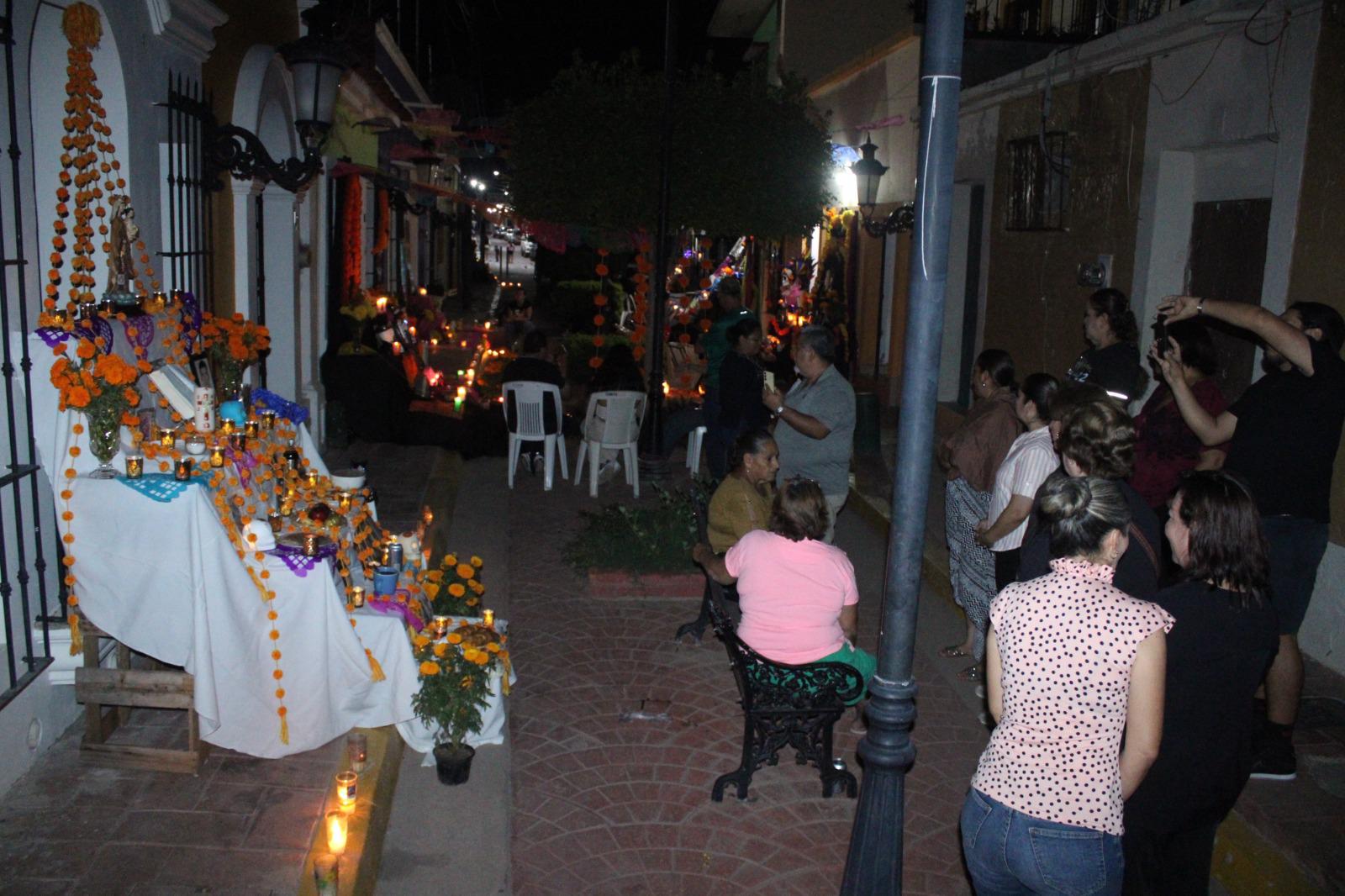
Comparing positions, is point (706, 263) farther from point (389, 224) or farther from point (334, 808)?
point (334, 808)

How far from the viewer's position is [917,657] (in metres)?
6.91

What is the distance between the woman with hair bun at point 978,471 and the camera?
622cm

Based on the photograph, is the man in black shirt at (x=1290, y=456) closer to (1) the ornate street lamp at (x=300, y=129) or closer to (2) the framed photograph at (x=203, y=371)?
(2) the framed photograph at (x=203, y=371)

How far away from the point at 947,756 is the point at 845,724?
1.85 ft

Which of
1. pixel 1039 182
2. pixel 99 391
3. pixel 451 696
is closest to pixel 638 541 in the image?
pixel 451 696

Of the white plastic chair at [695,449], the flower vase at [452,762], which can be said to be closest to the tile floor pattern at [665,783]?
the flower vase at [452,762]

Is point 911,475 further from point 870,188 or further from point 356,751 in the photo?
point 870,188

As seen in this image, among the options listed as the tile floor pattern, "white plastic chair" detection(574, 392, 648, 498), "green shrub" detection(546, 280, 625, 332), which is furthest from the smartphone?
"green shrub" detection(546, 280, 625, 332)

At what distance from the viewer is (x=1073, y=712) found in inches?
119

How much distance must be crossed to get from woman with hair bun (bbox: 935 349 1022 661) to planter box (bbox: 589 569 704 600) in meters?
1.93

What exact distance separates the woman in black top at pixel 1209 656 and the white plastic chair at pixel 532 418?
25.7 feet

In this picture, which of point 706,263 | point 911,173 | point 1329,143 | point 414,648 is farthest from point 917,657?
point 706,263

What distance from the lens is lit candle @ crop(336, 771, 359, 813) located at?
416 cm

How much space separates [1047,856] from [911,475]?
113 cm
